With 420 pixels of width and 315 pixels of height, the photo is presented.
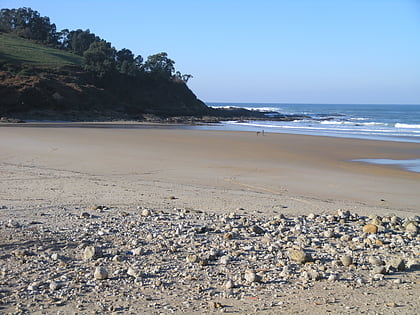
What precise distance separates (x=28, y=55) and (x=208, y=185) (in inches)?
2559

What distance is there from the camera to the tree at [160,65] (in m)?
75.7

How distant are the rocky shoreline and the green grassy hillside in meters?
59.3

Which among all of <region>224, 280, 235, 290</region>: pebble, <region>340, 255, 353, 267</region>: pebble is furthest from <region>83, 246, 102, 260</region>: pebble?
<region>340, 255, 353, 267</region>: pebble

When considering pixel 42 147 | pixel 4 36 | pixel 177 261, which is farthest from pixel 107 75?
pixel 177 261

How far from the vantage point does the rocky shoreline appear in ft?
13.7

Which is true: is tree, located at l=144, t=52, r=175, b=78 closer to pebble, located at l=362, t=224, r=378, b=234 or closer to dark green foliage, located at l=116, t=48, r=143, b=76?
dark green foliage, located at l=116, t=48, r=143, b=76

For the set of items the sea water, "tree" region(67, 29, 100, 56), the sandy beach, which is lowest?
the sandy beach

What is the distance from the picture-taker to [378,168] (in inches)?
649

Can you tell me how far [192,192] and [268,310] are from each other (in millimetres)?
6306

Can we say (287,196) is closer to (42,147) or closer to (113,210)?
(113,210)

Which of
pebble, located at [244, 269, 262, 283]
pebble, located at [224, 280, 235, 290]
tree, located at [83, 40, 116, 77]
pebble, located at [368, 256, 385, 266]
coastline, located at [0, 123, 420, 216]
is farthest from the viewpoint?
tree, located at [83, 40, 116, 77]

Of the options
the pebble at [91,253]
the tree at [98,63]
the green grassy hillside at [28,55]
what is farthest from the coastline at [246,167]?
the green grassy hillside at [28,55]

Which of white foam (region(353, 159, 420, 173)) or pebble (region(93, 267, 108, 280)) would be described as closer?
pebble (region(93, 267, 108, 280))

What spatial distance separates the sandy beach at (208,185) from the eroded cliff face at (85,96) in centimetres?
2707
